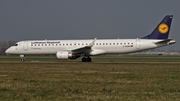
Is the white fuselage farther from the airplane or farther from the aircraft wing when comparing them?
the aircraft wing

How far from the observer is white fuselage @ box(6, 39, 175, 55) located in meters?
38.1

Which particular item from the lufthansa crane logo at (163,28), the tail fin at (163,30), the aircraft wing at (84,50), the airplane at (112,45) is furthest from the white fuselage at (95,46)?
the lufthansa crane logo at (163,28)

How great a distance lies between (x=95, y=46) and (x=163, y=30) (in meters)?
8.89

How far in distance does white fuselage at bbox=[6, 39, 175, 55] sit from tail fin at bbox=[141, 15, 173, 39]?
84 centimetres

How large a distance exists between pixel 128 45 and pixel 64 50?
849 cm

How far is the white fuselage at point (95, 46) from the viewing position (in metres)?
38.1

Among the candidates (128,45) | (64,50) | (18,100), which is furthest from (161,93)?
(64,50)

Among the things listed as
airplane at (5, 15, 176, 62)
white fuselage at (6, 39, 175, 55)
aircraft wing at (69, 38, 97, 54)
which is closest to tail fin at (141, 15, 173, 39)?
airplane at (5, 15, 176, 62)

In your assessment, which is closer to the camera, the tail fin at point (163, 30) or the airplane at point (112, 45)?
the airplane at point (112, 45)

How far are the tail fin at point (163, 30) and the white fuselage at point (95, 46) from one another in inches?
32.9

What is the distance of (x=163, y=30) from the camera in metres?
38.5

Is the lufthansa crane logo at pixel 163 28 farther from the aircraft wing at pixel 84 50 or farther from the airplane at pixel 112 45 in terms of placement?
the aircraft wing at pixel 84 50

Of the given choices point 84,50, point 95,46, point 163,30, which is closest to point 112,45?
point 95,46

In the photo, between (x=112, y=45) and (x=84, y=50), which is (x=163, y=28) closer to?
(x=112, y=45)
